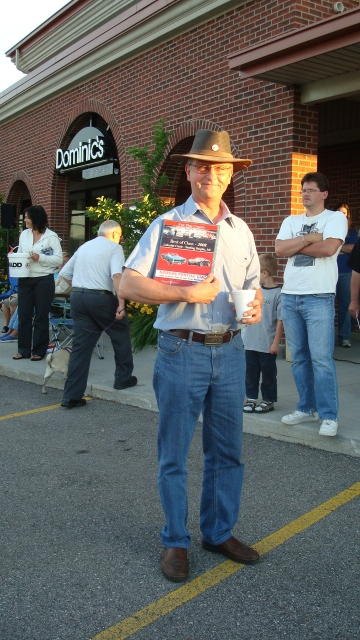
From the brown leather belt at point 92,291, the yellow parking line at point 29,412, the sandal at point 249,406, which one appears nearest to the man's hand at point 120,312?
the brown leather belt at point 92,291

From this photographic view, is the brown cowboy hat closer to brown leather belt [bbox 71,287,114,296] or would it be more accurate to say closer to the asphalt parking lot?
the asphalt parking lot

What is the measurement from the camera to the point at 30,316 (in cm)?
883

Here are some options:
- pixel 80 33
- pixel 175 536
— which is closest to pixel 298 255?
pixel 175 536

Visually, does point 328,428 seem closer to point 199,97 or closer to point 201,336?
point 201,336

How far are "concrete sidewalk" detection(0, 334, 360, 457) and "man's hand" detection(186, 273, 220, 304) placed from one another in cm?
246

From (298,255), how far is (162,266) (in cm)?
239

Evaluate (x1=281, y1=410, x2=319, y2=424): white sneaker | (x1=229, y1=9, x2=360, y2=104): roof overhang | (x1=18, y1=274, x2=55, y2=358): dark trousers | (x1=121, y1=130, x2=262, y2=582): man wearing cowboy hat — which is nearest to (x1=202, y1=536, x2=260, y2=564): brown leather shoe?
(x1=121, y1=130, x2=262, y2=582): man wearing cowboy hat

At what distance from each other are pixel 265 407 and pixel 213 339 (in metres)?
2.82

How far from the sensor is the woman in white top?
851 centimetres

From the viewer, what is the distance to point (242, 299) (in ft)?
9.62

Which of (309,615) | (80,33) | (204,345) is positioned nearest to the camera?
(309,615)

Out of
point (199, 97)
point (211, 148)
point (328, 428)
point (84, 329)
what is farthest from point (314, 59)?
point (211, 148)

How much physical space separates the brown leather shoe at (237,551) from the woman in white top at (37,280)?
587cm

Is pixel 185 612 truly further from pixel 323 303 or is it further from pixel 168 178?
pixel 168 178
